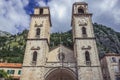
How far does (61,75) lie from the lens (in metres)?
26.2

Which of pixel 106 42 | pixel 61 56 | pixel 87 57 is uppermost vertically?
pixel 106 42

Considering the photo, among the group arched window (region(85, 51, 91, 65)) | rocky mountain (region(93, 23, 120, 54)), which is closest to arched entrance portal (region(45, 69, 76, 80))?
arched window (region(85, 51, 91, 65))

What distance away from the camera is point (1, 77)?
25.0 m

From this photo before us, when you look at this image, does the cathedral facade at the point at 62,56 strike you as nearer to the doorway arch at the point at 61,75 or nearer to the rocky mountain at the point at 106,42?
the doorway arch at the point at 61,75

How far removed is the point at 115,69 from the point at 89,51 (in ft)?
57.0

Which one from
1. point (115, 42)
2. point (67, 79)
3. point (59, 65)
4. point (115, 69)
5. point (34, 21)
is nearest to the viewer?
point (59, 65)

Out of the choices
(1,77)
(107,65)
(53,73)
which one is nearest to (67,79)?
(53,73)

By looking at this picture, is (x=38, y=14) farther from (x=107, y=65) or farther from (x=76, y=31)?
(x=107, y=65)

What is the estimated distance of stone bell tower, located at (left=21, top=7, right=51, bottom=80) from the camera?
2392 cm

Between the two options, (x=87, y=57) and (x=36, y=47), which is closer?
(x=87, y=57)

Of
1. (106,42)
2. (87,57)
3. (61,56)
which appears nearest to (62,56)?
(61,56)

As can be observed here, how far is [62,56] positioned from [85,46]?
419 cm

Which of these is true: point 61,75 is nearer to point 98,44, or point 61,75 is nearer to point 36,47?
point 36,47

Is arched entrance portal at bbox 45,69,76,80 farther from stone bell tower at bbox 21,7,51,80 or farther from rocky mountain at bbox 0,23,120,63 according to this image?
rocky mountain at bbox 0,23,120,63
